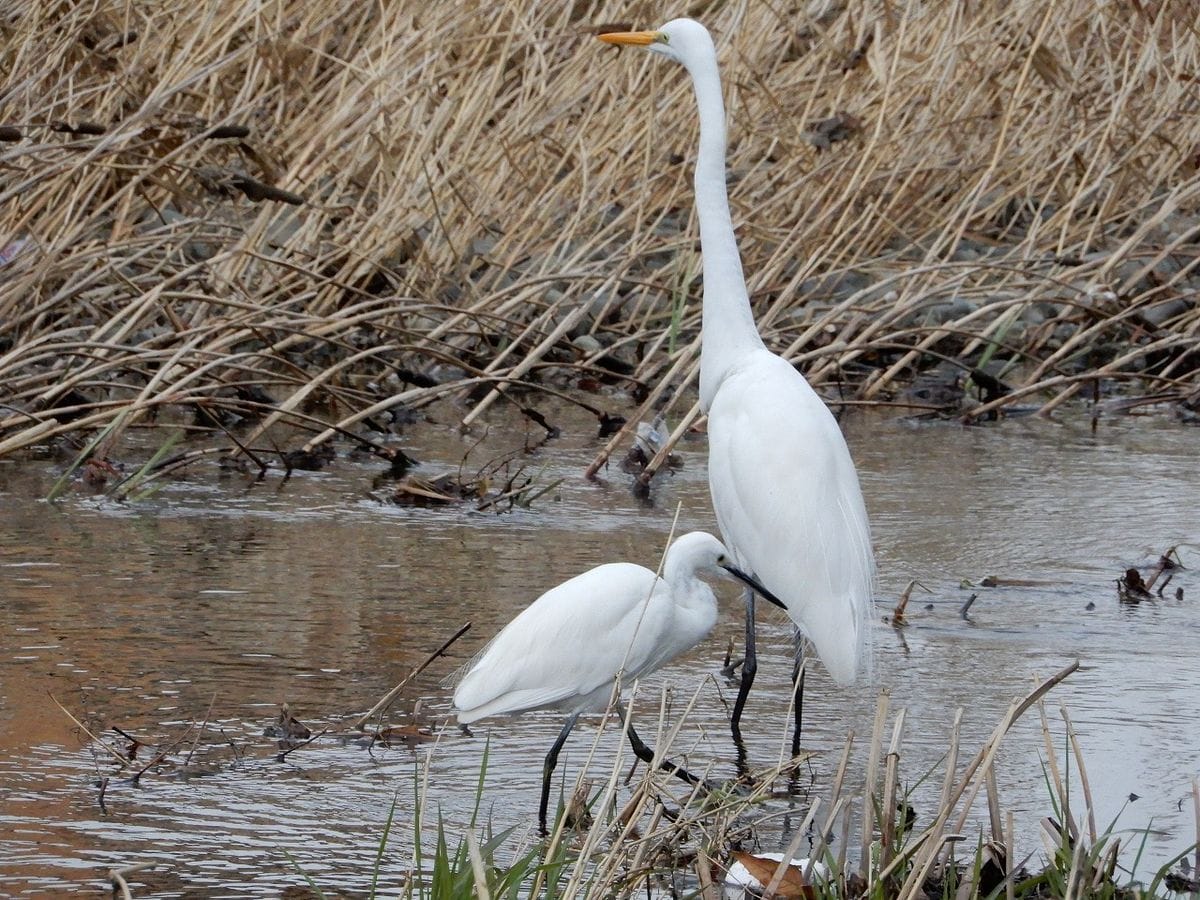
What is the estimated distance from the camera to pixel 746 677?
374 cm

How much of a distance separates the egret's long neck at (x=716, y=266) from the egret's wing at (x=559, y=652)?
125 cm

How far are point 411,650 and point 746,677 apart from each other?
0.77m

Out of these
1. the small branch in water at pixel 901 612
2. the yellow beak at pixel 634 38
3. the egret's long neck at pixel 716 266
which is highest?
the yellow beak at pixel 634 38

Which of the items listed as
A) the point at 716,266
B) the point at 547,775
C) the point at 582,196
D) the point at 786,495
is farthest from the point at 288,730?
the point at 582,196

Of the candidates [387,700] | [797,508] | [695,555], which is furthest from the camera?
[797,508]

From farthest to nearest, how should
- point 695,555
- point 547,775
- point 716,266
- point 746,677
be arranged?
point 716,266 < point 746,677 < point 695,555 < point 547,775

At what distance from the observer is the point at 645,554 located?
4992 millimetres

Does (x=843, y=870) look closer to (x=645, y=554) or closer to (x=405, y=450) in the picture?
(x=645, y=554)

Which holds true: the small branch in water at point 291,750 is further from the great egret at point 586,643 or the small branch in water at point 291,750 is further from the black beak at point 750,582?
the black beak at point 750,582

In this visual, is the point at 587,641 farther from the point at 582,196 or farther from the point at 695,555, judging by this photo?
the point at 582,196

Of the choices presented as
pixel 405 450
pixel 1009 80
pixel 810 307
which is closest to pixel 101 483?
pixel 405 450

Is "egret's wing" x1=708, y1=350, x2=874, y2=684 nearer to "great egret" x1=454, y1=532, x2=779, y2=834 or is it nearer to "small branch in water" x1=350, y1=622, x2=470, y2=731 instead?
"great egret" x1=454, y1=532, x2=779, y2=834

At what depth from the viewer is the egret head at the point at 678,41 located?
15.6ft

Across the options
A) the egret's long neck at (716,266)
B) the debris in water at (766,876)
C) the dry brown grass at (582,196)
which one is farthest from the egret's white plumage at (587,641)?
the dry brown grass at (582,196)
